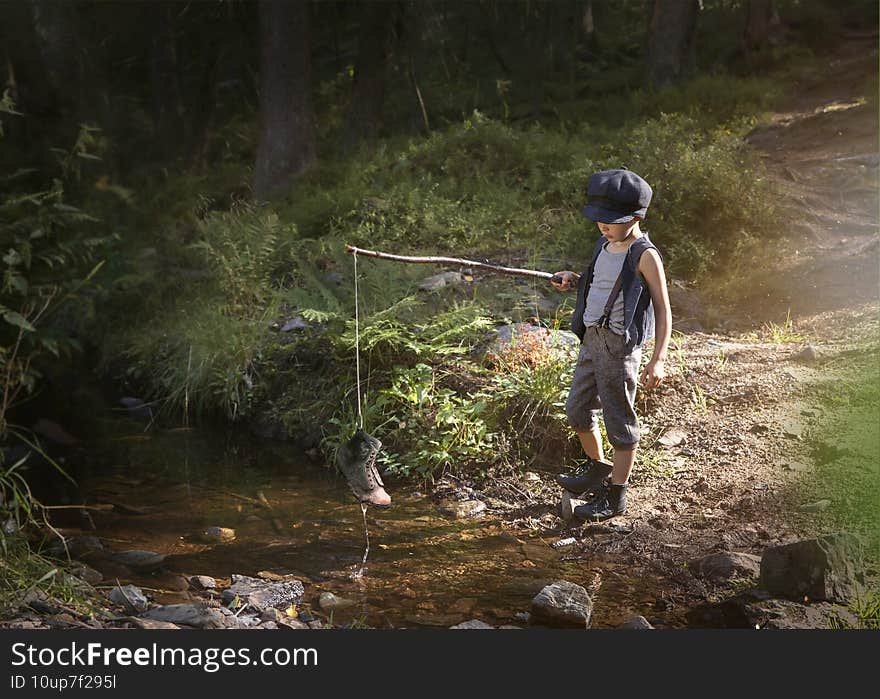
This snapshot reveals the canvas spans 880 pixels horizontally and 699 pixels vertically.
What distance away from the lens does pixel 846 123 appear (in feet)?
46.6

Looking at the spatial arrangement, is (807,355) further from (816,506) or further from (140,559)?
(140,559)

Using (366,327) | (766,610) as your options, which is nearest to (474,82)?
(366,327)

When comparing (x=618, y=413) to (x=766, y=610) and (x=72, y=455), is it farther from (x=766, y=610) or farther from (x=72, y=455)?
(x=72, y=455)

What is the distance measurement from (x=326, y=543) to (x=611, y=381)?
205 cm

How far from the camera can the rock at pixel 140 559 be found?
19.3 ft

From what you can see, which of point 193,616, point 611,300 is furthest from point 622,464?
point 193,616

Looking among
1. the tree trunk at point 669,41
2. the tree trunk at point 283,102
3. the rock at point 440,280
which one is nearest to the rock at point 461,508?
the rock at point 440,280

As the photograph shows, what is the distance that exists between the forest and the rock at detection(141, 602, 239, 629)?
0.24 metres

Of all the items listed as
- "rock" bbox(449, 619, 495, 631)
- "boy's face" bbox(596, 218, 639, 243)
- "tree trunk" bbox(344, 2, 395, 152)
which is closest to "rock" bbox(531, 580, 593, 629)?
"rock" bbox(449, 619, 495, 631)

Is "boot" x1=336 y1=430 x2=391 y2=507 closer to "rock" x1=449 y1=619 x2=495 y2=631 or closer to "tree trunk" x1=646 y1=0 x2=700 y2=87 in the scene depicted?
"rock" x1=449 y1=619 x2=495 y2=631

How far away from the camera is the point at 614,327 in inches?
222

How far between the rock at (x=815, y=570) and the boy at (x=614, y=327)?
1110mm

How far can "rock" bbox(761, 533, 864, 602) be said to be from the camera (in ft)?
15.9

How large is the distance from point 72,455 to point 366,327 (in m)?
2.83
